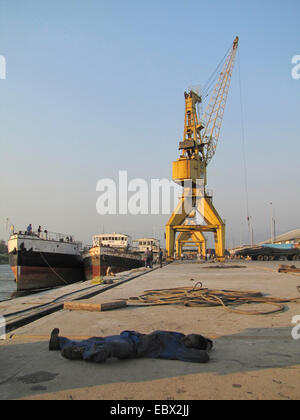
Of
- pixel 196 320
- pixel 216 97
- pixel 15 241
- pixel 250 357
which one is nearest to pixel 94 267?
pixel 15 241

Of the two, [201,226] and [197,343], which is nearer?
[197,343]

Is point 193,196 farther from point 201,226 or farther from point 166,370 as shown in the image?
point 166,370

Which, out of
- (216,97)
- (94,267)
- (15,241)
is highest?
(216,97)

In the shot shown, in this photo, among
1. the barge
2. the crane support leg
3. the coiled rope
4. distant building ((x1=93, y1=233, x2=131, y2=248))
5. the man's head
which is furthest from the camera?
distant building ((x1=93, y1=233, x2=131, y2=248))

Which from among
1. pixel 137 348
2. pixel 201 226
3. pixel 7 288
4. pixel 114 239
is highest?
pixel 201 226

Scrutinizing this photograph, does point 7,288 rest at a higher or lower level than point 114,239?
lower

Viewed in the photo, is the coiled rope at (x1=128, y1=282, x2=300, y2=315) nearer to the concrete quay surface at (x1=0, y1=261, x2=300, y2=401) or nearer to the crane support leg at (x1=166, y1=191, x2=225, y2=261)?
the concrete quay surface at (x1=0, y1=261, x2=300, y2=401)

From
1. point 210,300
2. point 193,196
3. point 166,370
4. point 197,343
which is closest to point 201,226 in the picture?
point 193,196

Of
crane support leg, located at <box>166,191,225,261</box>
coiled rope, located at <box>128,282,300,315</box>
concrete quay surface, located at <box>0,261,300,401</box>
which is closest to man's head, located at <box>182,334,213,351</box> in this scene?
concrete quay surface, located at <box>0,261,300,401</box>

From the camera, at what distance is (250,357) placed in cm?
300

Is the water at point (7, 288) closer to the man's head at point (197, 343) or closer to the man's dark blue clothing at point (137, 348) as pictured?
the man's dark blue clothing at point (137, 348)

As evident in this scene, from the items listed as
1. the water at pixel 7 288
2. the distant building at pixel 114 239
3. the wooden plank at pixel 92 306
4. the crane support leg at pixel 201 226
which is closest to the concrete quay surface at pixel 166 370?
the wooden plank at pixel 92 306
